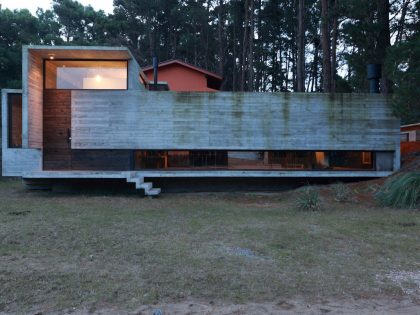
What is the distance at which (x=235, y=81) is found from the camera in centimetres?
3259

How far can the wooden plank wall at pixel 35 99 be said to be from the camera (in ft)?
36.3

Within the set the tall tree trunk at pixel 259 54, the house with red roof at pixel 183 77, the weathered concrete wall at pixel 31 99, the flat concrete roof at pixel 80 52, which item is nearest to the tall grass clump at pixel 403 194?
the flat concrete roof at pixel 80 52

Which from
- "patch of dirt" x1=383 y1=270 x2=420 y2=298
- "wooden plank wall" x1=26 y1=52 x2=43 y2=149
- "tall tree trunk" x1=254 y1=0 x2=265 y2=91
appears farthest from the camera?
"tall tree trunk" x1=254 y1=0 x2=265 y2=91

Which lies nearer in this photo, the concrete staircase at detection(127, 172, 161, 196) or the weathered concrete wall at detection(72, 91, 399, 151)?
the concrete staircase at detection(127, 172, 161, 196)

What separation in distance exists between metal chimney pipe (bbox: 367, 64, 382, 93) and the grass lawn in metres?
5.82

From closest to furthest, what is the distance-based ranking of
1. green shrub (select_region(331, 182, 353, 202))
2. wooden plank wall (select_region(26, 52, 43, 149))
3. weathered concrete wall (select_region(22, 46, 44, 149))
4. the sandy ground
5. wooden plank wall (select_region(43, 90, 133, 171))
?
the sandy ground, green shrub (select_region(331, 182, 353, 202)), weathered concrete wall (select_region(22, 46, 44, 149)), wooden plank wall (select_region(26, 52, 43, 149)), wooden plank wall (select_region(43, 90, 133, 171))

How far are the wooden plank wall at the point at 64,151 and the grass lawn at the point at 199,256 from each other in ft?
10.9

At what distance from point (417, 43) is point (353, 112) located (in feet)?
10.2

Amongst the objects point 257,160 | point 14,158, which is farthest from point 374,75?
point 14,158

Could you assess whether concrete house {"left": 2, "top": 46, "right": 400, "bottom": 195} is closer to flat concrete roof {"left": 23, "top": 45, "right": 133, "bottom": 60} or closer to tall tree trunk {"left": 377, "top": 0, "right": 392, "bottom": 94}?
flat concrete roof {"left": 23, "top": 45, "right": 133, "bottom": 60}

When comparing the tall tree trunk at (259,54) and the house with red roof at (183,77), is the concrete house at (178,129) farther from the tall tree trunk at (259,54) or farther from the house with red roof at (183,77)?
the tall tree trunk at (259,54)

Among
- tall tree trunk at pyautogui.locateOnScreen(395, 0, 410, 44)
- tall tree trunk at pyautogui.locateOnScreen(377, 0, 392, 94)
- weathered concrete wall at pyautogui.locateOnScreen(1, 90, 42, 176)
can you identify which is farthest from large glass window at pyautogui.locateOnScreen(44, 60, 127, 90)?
tall tree trunk at pyautogui.locateOnScreen(395, 0, 410, 44)

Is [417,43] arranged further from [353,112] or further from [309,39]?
[309,39]

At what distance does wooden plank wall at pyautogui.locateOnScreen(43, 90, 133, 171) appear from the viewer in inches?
467
